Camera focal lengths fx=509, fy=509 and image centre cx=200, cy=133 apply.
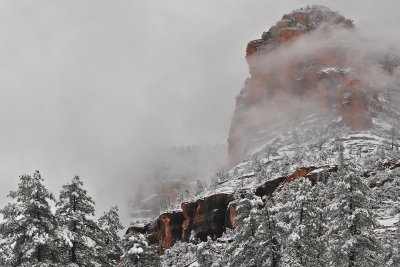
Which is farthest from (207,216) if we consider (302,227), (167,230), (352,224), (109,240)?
(352,224)

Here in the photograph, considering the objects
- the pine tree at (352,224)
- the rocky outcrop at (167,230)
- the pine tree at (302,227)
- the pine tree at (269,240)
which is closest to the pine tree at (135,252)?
the pine tree at (269,240)

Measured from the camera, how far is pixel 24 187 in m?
28.3

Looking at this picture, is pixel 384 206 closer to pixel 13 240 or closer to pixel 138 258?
pixel 138 258

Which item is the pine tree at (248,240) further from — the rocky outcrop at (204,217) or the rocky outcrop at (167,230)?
the rocky outcrop at (167,230)

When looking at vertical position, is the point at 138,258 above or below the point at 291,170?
below

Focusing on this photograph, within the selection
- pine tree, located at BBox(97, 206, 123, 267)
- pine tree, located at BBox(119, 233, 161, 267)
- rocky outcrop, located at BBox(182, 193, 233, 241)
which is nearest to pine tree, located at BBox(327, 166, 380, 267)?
pine tree, located at BBox(119, 233, 161, 267)

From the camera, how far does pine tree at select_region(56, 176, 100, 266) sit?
105 ft

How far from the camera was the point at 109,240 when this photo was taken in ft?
137

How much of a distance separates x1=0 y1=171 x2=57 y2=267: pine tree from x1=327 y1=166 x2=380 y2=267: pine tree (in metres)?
18.4

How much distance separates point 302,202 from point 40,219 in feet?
62.7

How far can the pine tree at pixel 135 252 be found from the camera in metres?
38.3

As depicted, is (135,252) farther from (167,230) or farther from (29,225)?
(167,230)

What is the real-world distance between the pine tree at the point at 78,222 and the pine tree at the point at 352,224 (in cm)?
1595

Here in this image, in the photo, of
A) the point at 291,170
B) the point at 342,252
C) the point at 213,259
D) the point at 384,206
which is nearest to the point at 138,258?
the point at 342,252
